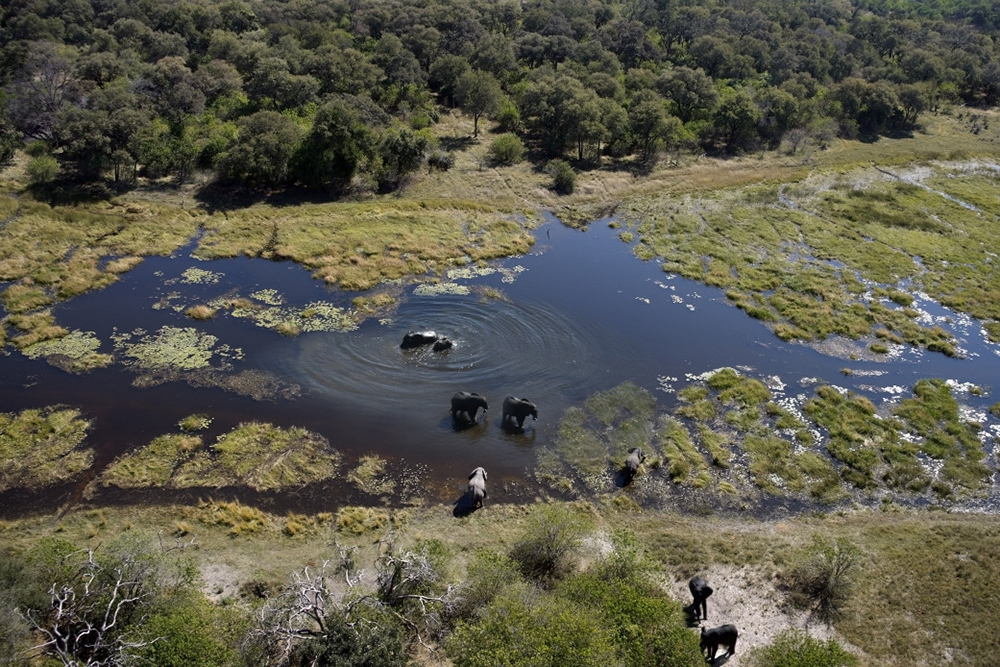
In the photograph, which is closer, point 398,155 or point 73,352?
point 73,352

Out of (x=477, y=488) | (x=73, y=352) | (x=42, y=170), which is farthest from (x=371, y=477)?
(x=42, y=170)

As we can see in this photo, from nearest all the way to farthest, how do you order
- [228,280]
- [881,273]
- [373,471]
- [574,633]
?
[574,633] → [373,471] → [228,280] → [881,273]

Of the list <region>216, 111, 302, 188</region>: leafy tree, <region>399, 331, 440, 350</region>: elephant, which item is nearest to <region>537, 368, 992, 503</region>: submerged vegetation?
<region>399, 331, 440, 350</region>: elephant

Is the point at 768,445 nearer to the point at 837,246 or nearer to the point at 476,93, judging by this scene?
the point at 837,246

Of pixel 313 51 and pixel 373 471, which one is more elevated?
pixel 313 51

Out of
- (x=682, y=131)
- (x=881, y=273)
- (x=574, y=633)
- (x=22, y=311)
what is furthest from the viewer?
(x=682, y=131)

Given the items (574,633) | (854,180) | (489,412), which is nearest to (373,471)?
(489,412)

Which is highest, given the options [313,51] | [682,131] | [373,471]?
[313,51]

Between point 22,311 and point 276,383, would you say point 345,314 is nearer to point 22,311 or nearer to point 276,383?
point 276,383
